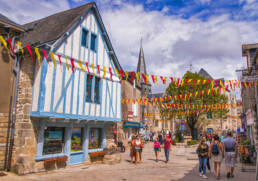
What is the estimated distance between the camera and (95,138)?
37.5ft

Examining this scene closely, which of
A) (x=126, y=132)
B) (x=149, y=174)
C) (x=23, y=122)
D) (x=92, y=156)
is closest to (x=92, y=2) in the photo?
(x=23, y=122)

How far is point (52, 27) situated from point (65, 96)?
12.2ft

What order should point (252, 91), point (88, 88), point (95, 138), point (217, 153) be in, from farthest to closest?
point (252, 91), point (95, 138), point (88, 88), point (217, 153)

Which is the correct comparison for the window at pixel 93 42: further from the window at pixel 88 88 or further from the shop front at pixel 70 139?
the shop front at pixel 70 139

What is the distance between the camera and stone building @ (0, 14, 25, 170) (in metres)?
7.89

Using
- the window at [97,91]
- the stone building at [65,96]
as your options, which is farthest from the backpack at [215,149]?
the window at [97,91]

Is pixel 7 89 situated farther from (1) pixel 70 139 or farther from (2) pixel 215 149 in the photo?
(2) pixel 215 149

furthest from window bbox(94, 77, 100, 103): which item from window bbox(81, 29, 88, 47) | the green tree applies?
the green tree

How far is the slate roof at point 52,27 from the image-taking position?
369 inches

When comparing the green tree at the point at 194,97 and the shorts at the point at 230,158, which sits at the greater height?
the green tree at the point at 194,97

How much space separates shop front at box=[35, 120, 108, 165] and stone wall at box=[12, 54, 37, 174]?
330 millimetres

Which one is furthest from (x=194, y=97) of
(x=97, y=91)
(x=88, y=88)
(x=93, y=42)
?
(x=88, y=88)

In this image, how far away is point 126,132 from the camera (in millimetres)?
17984

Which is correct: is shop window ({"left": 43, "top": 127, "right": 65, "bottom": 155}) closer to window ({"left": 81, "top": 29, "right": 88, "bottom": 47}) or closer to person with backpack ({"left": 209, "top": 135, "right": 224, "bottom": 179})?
window ({"left": 81, "top": 29, "right": 88, "bottom": 47})
